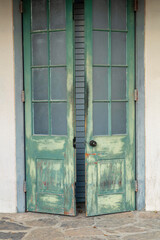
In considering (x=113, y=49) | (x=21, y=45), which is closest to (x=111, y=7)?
(x=113, y=49)

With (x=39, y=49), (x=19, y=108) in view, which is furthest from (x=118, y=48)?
(x=19, y=108)

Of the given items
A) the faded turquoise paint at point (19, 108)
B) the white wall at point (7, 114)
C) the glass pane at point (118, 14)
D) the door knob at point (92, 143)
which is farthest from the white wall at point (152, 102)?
the white wall at point (7, 114)

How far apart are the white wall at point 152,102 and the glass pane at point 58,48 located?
1109 mm

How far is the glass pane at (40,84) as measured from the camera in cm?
397

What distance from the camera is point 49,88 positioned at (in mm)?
3943

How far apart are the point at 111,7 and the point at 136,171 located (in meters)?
2.21

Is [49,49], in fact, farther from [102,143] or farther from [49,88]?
[102,143]

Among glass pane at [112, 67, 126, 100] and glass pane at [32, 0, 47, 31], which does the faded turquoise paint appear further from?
glass pane at [112, 67, 126, 100]

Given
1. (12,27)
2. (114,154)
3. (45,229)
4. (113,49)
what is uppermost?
(12,27)

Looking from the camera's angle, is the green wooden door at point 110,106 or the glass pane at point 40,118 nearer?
the green wooden door at point 110,106

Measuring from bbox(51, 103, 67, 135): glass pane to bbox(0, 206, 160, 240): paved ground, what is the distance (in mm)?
1141


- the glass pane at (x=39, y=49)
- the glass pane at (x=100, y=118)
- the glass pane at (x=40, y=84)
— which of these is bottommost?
the glass pane at (x=100, y=118)

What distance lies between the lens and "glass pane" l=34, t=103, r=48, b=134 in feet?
13.1

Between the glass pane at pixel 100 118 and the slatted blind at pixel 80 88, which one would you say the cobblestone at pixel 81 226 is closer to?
the slatted blind at pixel 80 88
